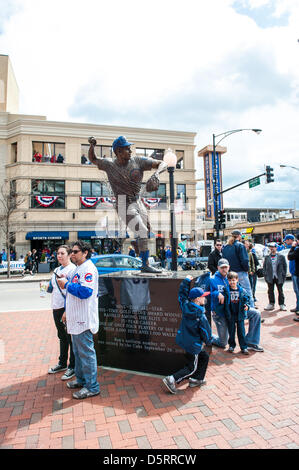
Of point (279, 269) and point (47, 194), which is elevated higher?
point (47, 194)

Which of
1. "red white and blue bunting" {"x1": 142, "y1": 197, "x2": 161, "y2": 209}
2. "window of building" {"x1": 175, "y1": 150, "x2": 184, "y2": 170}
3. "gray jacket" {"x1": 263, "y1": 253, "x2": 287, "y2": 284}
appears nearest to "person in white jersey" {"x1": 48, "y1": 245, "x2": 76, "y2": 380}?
"gray jacket" {"x1": 263, "y1": 253, "x2": 287, "y2": 284}

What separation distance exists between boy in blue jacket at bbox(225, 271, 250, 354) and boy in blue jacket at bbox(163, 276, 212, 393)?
124 centimetres

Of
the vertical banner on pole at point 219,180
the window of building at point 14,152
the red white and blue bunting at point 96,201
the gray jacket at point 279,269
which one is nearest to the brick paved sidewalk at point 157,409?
the gray jacket at point 279,269

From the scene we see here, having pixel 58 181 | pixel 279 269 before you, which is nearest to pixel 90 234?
pixel 58 181

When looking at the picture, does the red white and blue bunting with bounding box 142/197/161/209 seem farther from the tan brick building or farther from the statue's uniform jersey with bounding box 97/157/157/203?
the statue's uniform jersey with bounding box 97/157/157/203

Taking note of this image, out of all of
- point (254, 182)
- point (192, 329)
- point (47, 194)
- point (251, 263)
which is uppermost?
point (47, 194)

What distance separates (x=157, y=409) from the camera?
2963mm

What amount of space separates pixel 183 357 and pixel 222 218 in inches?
559

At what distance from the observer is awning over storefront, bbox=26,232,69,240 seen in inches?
904

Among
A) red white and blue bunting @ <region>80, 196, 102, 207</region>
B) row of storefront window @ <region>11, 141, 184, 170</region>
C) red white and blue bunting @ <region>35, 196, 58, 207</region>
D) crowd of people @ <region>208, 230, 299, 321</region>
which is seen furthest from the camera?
row of storefront window @ <region>11, 141, 184, 170</region>

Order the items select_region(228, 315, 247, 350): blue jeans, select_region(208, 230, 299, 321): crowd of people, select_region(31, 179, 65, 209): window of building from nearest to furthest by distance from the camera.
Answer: select_region(228, 315, 247, 350): blue jeans → select_region(208, 230, 299, 321): crowd of people → select_region(31, 179, 65, 209): window of building

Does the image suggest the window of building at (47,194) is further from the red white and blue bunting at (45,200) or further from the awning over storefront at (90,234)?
the awning over storefront at (90,234)

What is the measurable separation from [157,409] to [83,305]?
4.49 feet

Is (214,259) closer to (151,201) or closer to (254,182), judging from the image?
(254,182)
